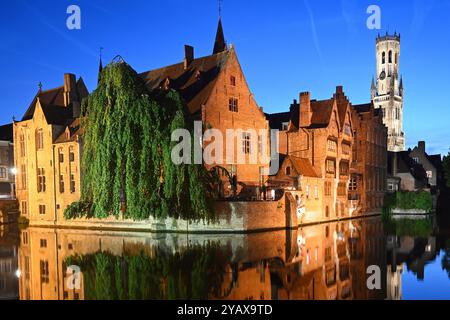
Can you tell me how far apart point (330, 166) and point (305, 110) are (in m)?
6.53

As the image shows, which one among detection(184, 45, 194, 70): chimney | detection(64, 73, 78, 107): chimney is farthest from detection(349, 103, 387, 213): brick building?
detection(64, 73, 78, 107): chimney

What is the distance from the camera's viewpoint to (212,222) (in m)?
31.3

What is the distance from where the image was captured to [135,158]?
28.3m

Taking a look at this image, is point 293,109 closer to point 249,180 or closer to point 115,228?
point 249,180

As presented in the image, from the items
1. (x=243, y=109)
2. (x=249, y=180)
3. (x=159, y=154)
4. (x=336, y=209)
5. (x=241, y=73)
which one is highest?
(x=241, y=73)

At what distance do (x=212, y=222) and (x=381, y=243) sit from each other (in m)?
11.7

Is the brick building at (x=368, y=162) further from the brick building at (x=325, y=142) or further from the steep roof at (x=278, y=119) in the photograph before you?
the steep roof at (x=278, y=119)

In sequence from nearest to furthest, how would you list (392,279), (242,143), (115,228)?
(392,279) < (115,228) < (242,143)

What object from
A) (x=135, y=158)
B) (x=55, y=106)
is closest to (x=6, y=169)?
(x=55, y=106)

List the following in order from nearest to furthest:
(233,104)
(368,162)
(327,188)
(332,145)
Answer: (233,104)
(327,188)
(332,145)
(368,162)

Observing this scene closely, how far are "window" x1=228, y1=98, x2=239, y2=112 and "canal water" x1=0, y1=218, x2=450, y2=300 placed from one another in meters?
12.8

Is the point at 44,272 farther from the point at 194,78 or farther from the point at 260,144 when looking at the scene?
the point at 260,144

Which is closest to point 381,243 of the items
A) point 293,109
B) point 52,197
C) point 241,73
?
point 241,73

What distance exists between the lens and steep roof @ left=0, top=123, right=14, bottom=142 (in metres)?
55.0
